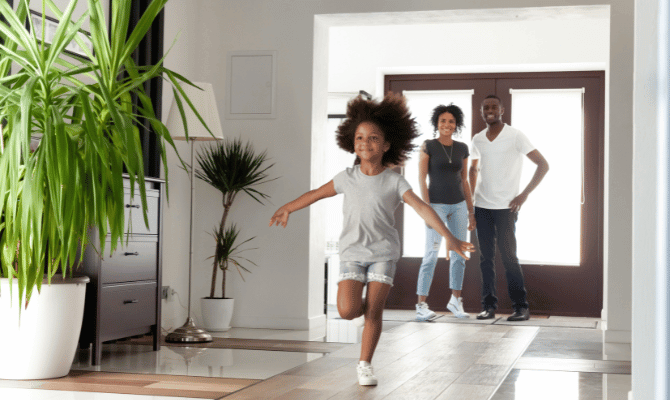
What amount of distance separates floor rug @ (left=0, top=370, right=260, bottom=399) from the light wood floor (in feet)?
0.34

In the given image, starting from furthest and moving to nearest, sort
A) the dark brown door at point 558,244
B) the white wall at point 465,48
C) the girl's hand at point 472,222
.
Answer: the dark brown door at point 558,244
the white wall at point 465,48
the girl's hand at point 472,222

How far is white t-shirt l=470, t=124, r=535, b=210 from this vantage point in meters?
5.84

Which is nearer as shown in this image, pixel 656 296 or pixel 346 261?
pixel 656 296

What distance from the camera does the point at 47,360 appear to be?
9.51 ft

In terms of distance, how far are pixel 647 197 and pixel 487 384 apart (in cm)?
274

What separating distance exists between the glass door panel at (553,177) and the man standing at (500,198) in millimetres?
876

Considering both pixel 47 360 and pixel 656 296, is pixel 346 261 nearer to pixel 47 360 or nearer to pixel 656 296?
pixel 47 360

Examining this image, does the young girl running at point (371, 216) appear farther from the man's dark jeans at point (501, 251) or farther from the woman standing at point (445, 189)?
the man's dark jeans at point (501, 251)

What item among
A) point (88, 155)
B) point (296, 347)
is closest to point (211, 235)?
point (296, 347)

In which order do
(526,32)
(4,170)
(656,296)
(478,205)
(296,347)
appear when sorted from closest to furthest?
(656,296) → (4,170) → (296,347) → (478,205) → (526,32)

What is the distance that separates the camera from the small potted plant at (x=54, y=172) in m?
2.45

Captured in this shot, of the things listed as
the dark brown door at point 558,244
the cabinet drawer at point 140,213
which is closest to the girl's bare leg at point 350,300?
the cabinet drawer at point 140,213

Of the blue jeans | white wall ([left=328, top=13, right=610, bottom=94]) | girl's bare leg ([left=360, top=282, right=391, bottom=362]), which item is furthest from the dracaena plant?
white wall ([left=328, top=13, right=610, bottom=94])

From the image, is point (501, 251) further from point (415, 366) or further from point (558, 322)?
point (415, 366)
